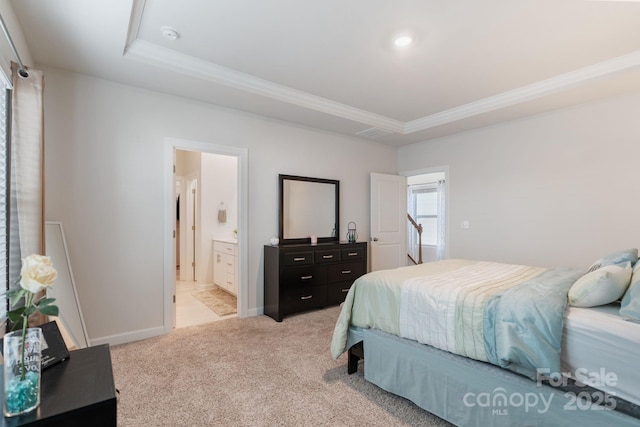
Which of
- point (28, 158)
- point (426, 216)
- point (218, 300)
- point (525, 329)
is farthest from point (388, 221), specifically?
point (28, 158)

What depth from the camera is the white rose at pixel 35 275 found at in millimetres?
925

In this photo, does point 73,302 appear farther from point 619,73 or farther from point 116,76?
point 619,73

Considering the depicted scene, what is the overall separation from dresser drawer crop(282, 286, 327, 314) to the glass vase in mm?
2772

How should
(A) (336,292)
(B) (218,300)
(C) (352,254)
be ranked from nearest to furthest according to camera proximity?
1. (A) (336,292)
2. (C) (352,254)
3. (B) (218,300)

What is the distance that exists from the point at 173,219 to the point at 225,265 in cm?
175

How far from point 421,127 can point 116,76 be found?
144 inches

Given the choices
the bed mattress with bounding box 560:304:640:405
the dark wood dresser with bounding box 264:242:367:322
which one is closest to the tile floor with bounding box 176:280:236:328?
the dark wood dresser with bounding box 264:242:367:322

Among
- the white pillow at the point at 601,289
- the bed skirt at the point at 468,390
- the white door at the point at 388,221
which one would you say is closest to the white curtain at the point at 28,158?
the bed skirt at the point at 468,390

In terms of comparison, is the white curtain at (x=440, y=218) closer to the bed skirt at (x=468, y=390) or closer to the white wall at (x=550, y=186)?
the white wall at (x=550, y=186)

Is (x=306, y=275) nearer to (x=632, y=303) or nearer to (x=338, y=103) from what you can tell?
(x=338, y=103)

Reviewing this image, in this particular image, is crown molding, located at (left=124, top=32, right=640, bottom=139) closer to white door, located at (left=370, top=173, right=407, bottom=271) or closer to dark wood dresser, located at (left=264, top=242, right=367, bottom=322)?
white door, located at (left=370, top=173, right=407, bottom=271)

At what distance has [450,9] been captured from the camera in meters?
2.11

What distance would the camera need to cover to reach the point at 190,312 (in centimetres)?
397

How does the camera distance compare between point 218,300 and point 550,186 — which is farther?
point 218,300
